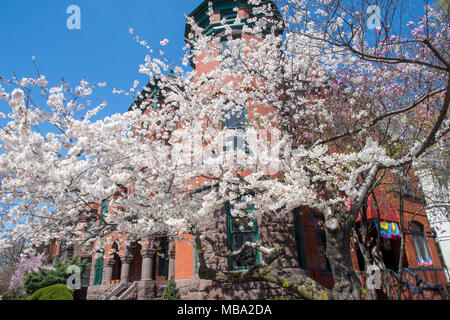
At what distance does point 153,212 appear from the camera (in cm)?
743

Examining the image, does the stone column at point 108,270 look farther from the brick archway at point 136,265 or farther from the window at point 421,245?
the window at point 421,245

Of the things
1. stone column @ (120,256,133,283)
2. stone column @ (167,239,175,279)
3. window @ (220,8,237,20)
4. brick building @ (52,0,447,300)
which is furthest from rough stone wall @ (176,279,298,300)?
window @ (220,8,237,20)

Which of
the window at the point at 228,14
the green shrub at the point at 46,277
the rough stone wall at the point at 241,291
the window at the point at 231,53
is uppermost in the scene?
the window at the point at 228,14

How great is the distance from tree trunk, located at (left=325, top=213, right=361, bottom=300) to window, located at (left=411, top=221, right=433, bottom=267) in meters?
12.2

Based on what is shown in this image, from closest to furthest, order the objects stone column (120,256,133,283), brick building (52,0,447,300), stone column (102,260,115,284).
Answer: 1. brick building (52,0,447,300)
2. stone column (120,256,133,283)
3. stone column (102,260,115,284)

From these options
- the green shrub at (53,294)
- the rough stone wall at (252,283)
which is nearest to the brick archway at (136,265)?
the rough stone wall at (252,283)

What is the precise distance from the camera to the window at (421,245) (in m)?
15.6

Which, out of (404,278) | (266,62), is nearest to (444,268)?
(404,278)

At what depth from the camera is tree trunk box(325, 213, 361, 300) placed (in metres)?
5.98

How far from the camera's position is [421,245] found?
1639 centimetres

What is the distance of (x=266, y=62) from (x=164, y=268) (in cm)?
1286

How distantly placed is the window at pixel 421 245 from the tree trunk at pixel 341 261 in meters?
12.2

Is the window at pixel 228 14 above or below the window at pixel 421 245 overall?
above

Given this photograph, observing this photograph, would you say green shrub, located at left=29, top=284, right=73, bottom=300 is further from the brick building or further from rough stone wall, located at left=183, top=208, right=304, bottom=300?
rough stone wall, located at left=183, top=208, right=304, bottom=300
